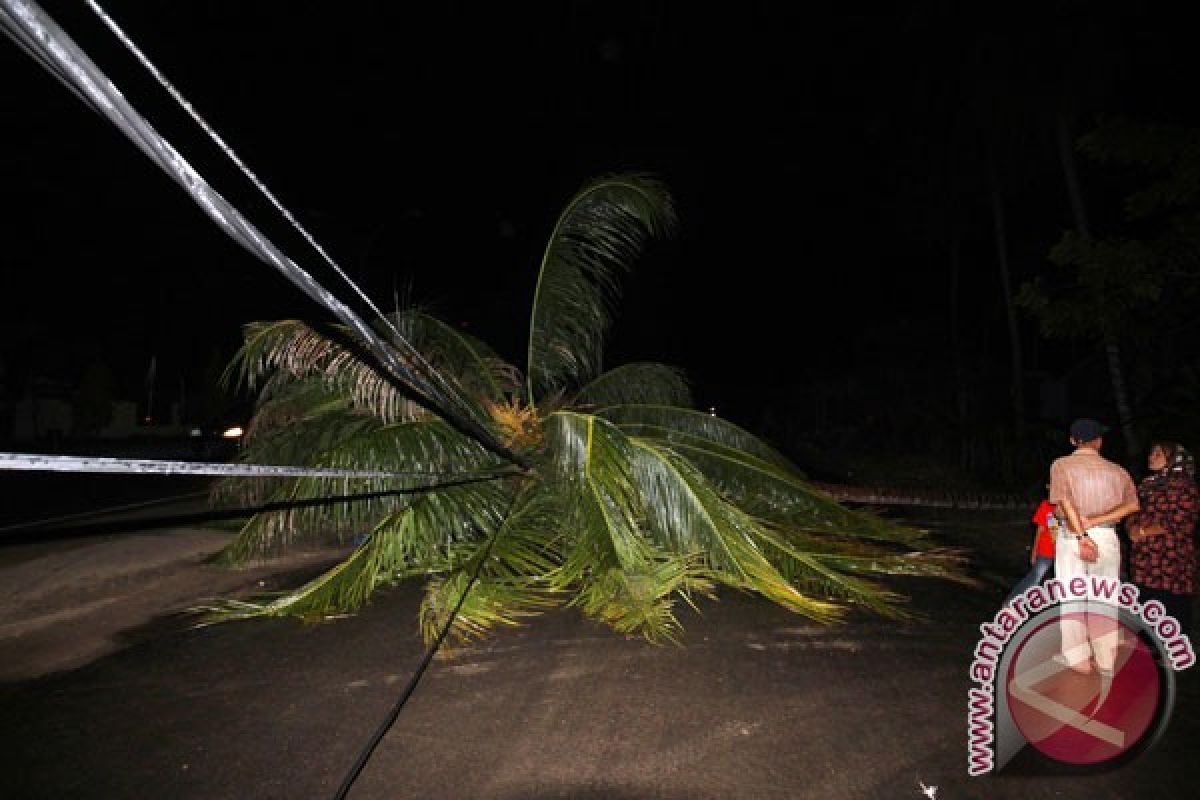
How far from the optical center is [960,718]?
3.40 meters

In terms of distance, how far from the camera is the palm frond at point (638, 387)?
8.28 metres

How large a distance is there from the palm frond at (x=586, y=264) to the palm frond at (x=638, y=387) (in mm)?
489

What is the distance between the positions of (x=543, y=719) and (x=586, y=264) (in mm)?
4886

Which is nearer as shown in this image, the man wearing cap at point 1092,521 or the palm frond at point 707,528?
the man wearing cap at point 1092,521

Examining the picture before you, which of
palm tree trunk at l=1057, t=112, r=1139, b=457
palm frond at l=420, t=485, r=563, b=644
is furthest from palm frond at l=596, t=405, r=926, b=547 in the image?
palm tree trunk at l=1057, t=112, r=1139, b=457

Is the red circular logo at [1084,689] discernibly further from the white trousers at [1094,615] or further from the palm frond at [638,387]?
the palm frond at [638,387]

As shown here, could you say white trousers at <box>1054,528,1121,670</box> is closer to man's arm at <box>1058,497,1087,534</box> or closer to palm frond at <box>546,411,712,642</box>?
man's arm at <box>1058,497,1087,534</box>

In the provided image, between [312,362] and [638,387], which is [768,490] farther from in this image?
[312,362]

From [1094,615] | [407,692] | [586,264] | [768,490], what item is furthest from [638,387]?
[407,692]

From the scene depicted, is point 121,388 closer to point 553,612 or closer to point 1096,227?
point 553,612

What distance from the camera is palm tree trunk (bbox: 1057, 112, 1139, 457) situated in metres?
9.45

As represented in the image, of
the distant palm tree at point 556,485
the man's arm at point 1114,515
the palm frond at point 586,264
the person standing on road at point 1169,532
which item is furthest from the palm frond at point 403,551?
the person standing on road at point 1169,532

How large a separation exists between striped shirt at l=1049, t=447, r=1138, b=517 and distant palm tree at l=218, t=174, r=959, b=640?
64.5 inches

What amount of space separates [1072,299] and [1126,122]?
201cm
